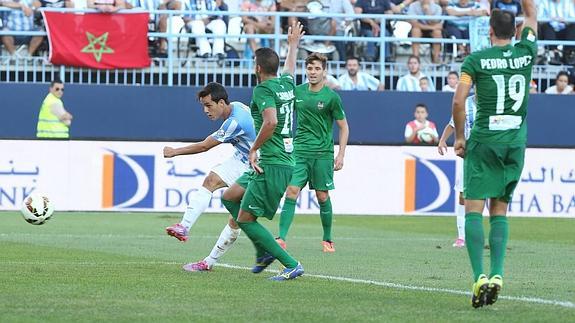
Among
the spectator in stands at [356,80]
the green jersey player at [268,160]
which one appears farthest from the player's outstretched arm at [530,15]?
the spectator in stands at [356,80]

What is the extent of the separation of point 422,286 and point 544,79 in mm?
16982

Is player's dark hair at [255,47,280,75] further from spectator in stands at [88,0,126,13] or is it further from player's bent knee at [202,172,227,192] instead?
spectator in stands at [88,0,126,13]

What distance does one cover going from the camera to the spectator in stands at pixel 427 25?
87.2 feet

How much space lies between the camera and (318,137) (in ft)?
53.5

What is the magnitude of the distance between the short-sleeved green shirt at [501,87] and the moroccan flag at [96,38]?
630 inches

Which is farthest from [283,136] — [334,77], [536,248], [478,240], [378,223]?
[334,77]

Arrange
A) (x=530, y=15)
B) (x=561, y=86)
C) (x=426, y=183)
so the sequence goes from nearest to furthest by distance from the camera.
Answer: (x=530, y=15) → (x=426, y=183) → (x=561, y=86)

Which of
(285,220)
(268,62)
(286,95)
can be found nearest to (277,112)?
(286,95)

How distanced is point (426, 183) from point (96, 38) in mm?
6672

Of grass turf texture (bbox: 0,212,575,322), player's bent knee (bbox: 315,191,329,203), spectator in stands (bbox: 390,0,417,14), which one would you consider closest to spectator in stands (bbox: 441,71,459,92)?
spectator in stands (bbox: 390,0,417,14)

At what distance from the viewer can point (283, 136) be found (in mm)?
11578

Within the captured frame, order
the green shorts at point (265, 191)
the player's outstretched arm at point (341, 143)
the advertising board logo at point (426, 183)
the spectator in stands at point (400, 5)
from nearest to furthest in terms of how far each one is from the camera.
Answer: the green shorts at point (265, 191)
the player's outstretched arm at point (341, 143)
the advertising board logo at point (426, 183)
the spectator in stands at point (400, 5)

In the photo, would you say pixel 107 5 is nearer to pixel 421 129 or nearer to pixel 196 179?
pixel 196 179

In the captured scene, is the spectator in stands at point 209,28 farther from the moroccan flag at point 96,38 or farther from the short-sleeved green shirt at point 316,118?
the short-sleeved green shirt at point 316,118
